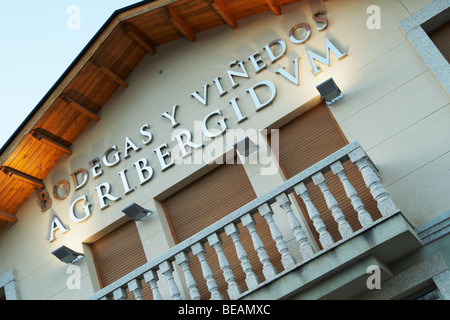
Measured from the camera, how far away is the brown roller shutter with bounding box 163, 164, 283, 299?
286 inches

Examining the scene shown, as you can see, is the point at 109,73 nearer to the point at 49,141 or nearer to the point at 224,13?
the point at 49,141

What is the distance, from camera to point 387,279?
5.95 meters

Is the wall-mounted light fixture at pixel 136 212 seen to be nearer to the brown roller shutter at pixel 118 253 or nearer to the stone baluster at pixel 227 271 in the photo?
the brown roller shutter at pixel 118 253

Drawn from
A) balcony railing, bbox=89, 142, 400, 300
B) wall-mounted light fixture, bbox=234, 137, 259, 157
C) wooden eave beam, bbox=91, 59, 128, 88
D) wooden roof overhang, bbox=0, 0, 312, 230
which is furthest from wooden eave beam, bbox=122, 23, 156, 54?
balcony railing, bbox=89, 142, 400, 300

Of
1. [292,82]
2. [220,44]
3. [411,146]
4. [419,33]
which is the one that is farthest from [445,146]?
[220,44]

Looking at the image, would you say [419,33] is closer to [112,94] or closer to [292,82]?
[292,82]

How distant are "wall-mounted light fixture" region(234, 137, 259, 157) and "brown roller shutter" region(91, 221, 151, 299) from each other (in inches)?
90.4

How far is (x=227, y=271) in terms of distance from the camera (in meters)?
5.96

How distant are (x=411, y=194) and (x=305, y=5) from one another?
11.6ft

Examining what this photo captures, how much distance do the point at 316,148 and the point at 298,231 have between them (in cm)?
190

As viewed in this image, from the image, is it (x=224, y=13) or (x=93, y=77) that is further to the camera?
(x=93, y=77)

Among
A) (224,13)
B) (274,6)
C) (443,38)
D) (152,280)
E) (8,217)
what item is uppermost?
(224,13)

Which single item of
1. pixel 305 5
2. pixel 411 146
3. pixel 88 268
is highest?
pixel 305 5

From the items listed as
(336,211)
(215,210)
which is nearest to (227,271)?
(336,211)
